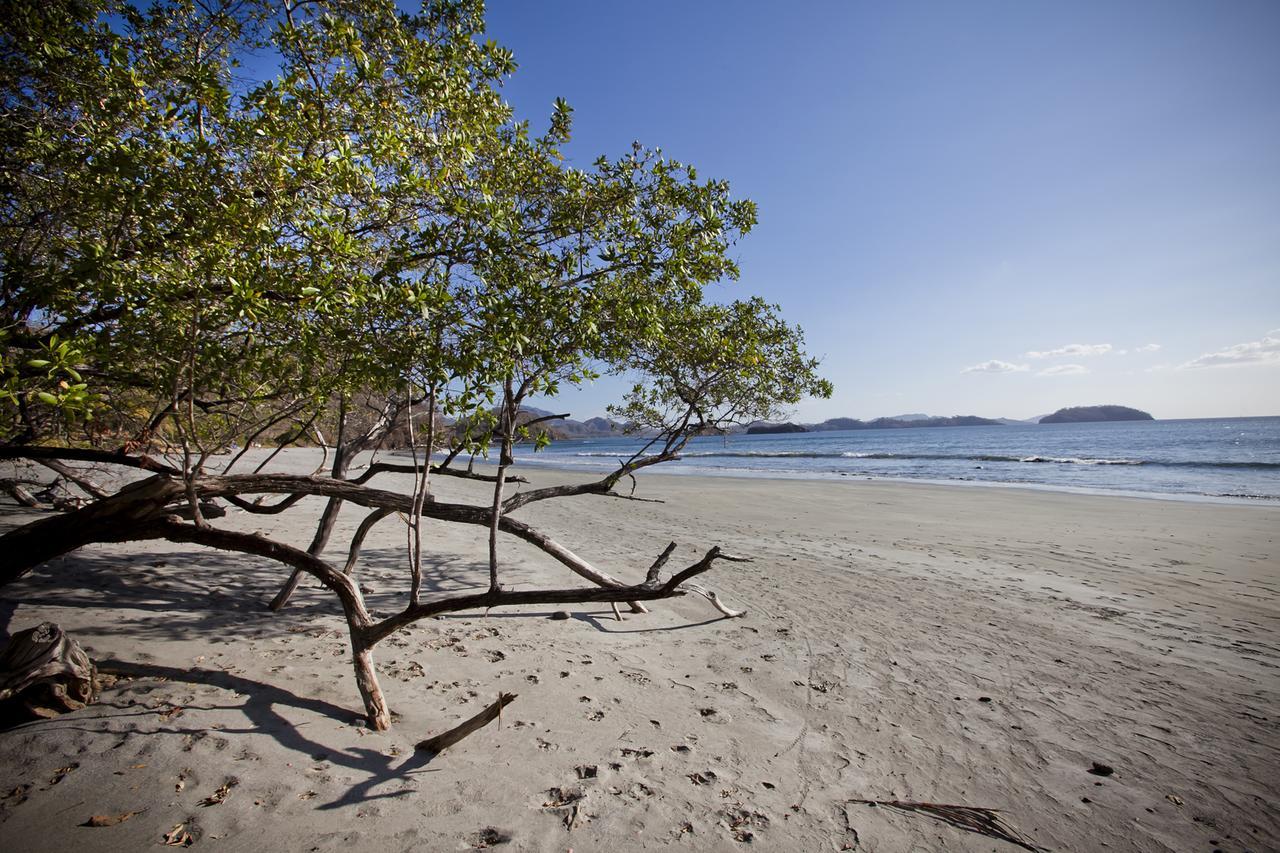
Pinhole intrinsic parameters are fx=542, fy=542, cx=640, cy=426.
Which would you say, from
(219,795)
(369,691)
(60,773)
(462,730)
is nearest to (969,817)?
(462,730)

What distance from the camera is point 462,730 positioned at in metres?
3.72

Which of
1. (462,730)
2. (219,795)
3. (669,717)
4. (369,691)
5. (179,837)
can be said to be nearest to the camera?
(179,837)

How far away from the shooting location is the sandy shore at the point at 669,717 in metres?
3.30

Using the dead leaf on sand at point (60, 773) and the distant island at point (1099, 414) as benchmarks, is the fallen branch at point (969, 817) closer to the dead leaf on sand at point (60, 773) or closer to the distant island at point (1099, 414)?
the dead leaf on sand at point (60, 773)

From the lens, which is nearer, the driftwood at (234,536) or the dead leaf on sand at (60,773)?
the dead leaf on sand at (60,773)

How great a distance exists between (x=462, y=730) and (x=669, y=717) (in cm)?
174

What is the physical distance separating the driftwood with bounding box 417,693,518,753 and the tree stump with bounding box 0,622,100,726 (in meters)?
2.56

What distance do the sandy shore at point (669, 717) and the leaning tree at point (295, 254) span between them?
3.13 ft

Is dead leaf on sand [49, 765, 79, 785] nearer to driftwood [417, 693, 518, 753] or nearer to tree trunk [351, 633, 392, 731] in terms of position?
tree trunk [351, 633, 392, 731]

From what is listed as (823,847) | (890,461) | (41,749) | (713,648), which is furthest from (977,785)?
(890,461)

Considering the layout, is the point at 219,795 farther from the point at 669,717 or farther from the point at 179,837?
the point at 669,717

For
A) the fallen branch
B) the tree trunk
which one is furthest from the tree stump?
the fallen branch

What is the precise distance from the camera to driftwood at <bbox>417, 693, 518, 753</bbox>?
3.53m

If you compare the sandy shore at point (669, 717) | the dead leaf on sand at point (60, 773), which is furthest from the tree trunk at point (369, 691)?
the dead leaf on sand at point (60, 773)
